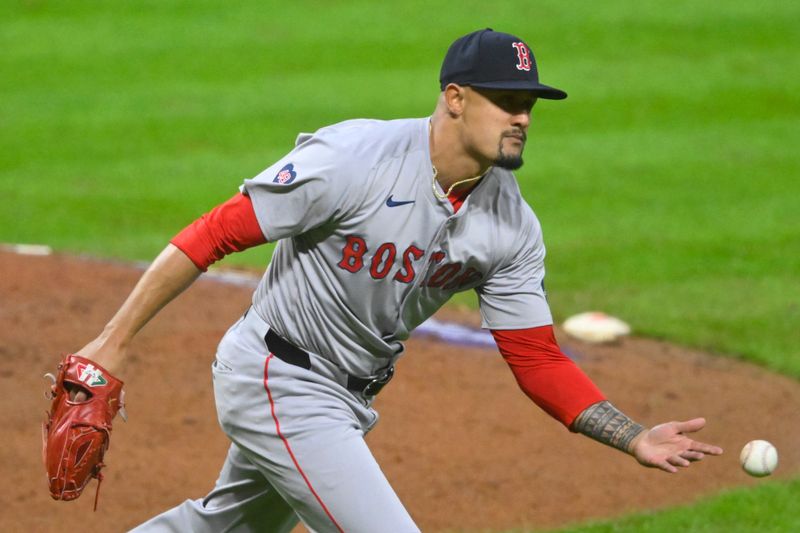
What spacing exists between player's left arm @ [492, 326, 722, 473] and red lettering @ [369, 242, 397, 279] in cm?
56

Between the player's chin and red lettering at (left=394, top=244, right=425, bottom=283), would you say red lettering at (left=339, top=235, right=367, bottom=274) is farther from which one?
the player's chin

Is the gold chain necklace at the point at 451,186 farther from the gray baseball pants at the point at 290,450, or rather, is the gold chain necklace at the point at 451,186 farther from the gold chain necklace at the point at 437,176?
the gray baseball pants at the point at 290,450

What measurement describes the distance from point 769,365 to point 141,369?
3.91 meters

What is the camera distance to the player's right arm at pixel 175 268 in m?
3.95

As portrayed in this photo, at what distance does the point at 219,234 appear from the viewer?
13.1ft

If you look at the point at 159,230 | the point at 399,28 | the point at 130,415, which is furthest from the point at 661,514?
the point at 399,28

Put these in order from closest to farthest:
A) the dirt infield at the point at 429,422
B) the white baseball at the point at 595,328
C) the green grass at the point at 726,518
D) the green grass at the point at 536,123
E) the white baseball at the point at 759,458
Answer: the white baseball at the point at 759,458 → the green grass at the point at 726,518 → the dirt infield at the point at 429,422 → the white baseball at the point at 595,328 → the green grass at the point at 536,123

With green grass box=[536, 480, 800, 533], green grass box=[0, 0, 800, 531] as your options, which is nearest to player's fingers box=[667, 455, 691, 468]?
green grass box=[536, 480, 800, 533]

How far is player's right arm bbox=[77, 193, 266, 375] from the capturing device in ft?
13.0

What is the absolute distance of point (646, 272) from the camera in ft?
32.9

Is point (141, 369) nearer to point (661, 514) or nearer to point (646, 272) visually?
point (661, 514)

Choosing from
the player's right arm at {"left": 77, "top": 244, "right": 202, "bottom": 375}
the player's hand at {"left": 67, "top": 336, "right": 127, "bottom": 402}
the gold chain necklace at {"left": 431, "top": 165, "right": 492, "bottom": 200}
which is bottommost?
the player's hand at {"left": 67, "top": 336, "right": 127, "bottom": 402}

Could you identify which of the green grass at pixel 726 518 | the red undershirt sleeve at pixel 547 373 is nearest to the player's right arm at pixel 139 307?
the red undershirt sleeve at pixel 547 373

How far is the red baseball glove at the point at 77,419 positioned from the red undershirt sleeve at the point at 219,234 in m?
0.45
